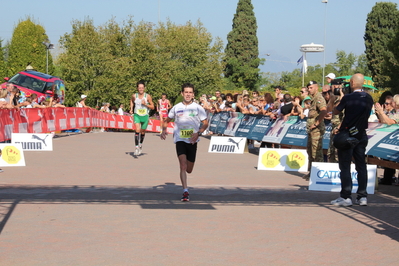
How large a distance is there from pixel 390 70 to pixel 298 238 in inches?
1974

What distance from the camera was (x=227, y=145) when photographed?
19.9m

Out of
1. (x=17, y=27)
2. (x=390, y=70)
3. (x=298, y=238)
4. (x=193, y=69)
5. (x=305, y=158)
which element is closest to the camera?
(x=298, y=238)

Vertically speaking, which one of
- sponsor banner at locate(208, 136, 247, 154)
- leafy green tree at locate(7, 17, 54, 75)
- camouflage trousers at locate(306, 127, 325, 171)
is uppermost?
leafy green tree at locate(7, 17, 54, 75)

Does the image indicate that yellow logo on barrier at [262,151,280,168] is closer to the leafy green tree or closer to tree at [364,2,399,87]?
tree at [364,2,399,87]

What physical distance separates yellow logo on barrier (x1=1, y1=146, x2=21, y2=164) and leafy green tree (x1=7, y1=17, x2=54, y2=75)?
210 ft

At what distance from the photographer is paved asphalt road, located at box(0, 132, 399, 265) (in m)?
5.96

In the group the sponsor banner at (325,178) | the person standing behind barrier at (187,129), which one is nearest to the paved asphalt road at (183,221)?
the sponsor banner at (325,178)

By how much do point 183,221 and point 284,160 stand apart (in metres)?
7.19

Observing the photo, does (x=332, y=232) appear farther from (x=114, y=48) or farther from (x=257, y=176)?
(x=114, y=48)

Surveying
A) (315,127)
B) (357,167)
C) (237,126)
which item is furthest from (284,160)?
(237,126)

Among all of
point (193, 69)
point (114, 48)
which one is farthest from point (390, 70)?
point (114, 48)

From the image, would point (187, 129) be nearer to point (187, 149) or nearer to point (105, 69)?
point (187, 149)

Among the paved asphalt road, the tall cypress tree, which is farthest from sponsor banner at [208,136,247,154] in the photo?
the tall cypress tree

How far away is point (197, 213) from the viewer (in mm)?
8422
